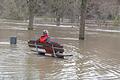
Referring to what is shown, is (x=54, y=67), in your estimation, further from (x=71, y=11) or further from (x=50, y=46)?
(x=71, y=11)

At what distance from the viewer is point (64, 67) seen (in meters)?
16.3

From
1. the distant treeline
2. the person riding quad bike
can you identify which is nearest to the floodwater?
the person riding quad bike

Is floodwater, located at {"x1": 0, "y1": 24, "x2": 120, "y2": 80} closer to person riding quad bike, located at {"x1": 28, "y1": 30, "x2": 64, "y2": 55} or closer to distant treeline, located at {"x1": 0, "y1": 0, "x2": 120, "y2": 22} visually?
person riding quad bike, located at {"x1": 28, "y1": 30, "x2": 64, "y2": 55}

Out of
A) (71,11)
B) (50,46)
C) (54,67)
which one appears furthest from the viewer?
(71,11)

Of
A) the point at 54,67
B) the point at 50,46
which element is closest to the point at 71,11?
the point at 50,46

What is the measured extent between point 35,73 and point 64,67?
2.37m

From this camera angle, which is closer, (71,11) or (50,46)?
(50,46)

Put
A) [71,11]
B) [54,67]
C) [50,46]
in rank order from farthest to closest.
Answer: [71,11], [50,46], [54,67]

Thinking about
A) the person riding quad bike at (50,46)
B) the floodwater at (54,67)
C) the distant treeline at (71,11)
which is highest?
the distant treeline at (71,11)

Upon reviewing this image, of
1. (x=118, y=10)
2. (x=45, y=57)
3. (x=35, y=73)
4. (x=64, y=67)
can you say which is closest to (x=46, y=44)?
(x=45, y=57)

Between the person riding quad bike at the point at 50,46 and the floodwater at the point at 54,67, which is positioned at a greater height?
the person riding quad bike at the point at 50,46

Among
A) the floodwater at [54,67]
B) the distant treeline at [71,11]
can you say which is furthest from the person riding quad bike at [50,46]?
the distant treeline at [71,11]

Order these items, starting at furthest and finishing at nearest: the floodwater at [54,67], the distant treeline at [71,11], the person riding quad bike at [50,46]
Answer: the distant treeline at [71,11] < the person riding quad bike at [50,46] < the floodwater at [54,67]

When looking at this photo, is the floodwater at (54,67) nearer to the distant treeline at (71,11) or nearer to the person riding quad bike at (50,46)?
the person riding quad bike at (50,46)
